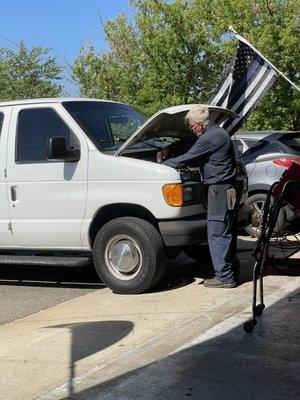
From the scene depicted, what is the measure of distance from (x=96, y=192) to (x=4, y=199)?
46.1 inches

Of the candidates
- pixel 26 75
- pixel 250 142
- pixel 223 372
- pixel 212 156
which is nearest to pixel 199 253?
pixel 212 156

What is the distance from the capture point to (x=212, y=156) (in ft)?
21.3

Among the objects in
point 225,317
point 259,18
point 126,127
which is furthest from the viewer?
point 259,18

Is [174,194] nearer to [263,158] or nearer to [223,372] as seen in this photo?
[223,372]

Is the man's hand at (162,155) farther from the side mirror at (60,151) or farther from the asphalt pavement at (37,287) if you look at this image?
the asphalt pavement at (37,287)

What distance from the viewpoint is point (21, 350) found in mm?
4973

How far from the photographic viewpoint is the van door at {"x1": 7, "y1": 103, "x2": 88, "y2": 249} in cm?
669

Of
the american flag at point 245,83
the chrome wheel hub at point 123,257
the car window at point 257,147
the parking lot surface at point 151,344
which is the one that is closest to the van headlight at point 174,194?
the chrome wheel hub at point 123,257

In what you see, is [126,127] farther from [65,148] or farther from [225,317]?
[225,317]

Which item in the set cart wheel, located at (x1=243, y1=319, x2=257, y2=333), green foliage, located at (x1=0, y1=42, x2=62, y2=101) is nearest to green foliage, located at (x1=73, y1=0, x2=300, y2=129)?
green foliage, located at (x1=0, y1=42, x2=62, y2=101)

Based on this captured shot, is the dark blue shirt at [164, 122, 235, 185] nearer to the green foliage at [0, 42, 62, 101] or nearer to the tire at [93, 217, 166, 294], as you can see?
the tire at [93, 217, 166, 294]

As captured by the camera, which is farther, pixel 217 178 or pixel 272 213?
pixel 217 178

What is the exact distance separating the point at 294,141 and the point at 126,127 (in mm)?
3661

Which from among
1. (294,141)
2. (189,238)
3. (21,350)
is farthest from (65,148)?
(294,141)
